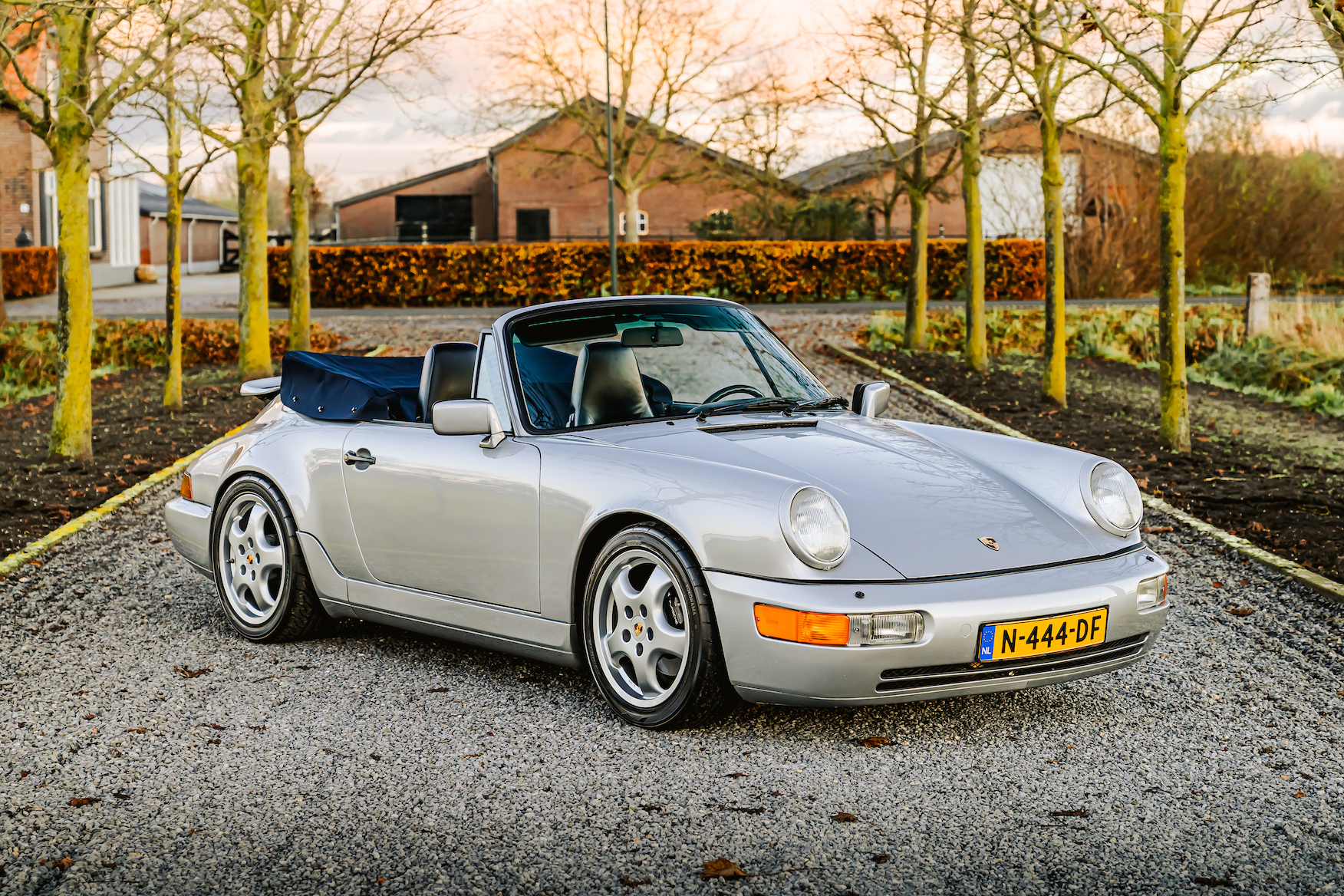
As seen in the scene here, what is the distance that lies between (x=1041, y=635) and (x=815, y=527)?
2.59 ft

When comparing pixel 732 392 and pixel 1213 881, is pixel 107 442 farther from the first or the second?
pixel 1213 881

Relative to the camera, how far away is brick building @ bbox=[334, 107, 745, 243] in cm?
5062

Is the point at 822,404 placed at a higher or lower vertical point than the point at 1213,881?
higher

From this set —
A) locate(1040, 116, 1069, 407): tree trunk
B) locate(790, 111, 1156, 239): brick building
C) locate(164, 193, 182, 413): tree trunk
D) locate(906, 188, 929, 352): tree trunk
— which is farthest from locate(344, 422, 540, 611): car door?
locate(906, 188, 929, 352): tree trunk

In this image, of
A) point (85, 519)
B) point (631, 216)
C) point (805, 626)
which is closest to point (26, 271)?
point (631, 216)

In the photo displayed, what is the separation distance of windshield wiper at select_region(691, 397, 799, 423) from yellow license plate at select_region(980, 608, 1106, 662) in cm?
141

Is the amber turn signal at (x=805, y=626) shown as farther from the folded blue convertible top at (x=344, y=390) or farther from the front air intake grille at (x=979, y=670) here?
the folded blue convertible top at (x=344, y=390)

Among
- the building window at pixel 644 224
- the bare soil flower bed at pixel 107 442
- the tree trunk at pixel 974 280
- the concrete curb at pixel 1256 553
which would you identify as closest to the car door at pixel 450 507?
the concrete curb at pixel 1256 553

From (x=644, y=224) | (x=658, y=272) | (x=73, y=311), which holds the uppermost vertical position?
(x=644, y=224)

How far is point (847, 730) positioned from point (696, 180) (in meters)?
44.3

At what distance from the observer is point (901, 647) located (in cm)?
430

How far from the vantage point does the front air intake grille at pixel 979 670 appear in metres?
4.38

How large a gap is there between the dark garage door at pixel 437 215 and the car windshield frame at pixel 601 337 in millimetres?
53410

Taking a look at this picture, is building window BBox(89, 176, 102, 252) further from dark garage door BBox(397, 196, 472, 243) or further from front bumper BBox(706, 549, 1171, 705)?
front bumper BBox(706, 549, 1171, 705)
